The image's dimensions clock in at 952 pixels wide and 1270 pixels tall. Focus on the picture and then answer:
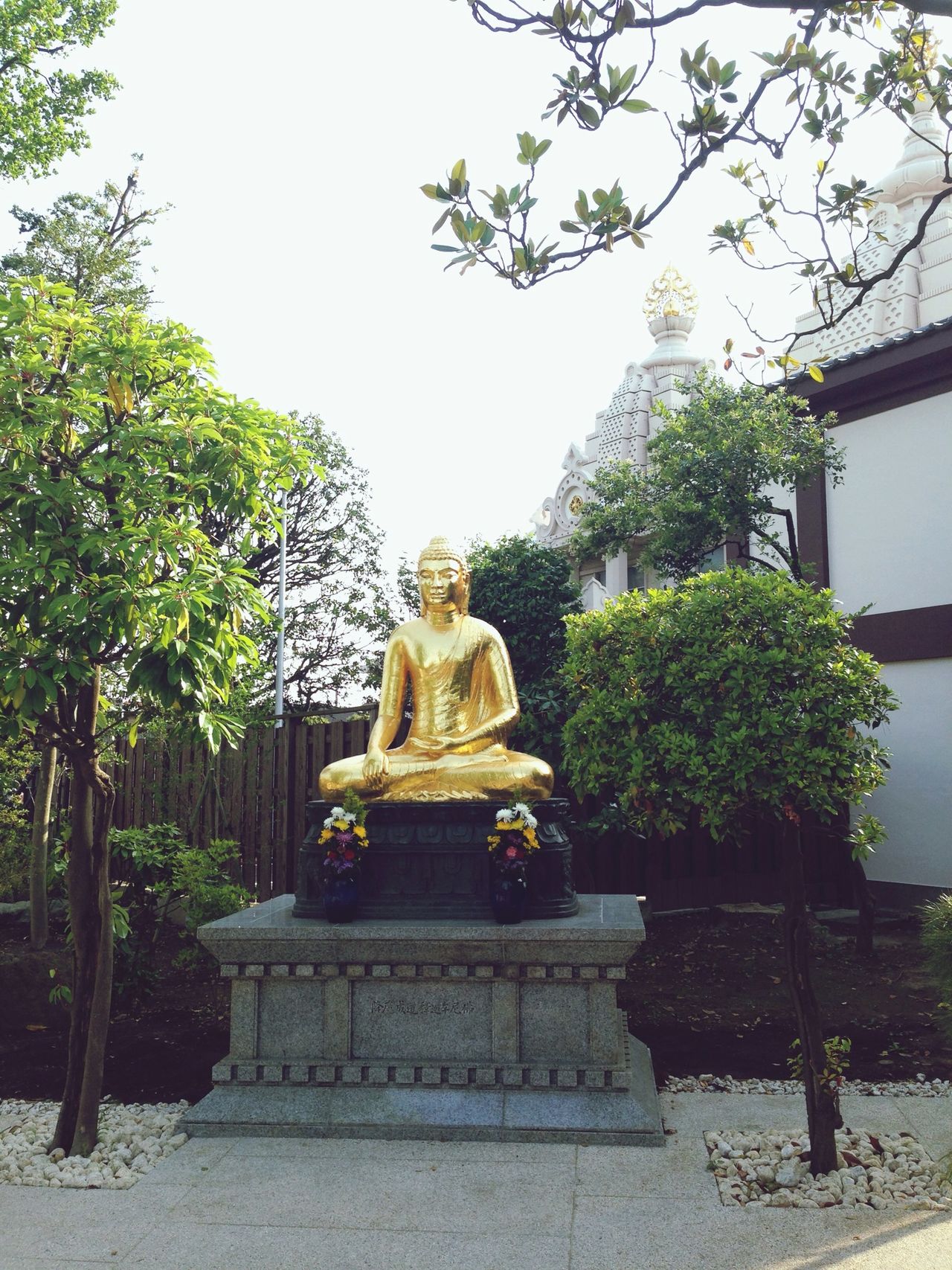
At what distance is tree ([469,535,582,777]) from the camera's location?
9.65m

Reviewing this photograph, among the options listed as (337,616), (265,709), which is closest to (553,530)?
(337,616)

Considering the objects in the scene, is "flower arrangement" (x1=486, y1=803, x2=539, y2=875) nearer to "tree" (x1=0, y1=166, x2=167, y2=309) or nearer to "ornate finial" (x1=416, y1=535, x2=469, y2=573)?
"ornate finial" (x1=416, y1=535, x2=469, y2=573)

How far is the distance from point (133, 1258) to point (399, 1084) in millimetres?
1683

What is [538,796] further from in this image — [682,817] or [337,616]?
[337,616]

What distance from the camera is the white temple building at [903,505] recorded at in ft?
33.2

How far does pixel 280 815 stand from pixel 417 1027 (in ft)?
15.8

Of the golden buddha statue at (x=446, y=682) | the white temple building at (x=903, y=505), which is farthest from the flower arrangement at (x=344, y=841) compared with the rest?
the white temple building at (x=903, y=505)

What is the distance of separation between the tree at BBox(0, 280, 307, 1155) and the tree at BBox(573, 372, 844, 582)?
6056 mm

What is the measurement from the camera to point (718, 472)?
9859 mm

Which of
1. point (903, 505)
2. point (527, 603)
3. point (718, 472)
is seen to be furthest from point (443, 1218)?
point (903, 505)

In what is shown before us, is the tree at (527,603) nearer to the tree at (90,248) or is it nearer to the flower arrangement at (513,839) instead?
the flower arrangement at (513,839)

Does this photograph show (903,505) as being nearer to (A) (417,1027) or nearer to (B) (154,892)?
(A) (417,1027)

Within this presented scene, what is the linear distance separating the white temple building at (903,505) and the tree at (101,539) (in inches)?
278

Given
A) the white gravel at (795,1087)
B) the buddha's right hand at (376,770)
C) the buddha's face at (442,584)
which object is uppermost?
the buddha's face at (442,584)
